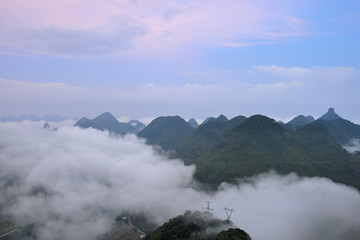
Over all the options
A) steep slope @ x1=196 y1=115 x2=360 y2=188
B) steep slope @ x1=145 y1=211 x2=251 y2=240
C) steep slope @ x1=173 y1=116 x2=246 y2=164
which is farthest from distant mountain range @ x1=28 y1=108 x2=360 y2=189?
steep slope @ x1=145 y1=211 x2=251 y2=240

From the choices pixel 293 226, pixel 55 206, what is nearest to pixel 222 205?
pixel 293 226

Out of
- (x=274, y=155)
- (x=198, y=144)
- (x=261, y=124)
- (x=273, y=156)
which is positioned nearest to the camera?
(x=273, y=156)

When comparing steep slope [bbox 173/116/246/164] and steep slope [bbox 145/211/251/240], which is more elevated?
steep slope [bbox 173/116/246/164]

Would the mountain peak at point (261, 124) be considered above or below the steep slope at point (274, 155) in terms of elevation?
above

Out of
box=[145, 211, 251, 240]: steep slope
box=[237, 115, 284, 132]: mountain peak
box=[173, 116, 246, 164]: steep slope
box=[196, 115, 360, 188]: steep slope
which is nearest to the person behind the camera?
box=[145, 211, 251, 240]: steep slope

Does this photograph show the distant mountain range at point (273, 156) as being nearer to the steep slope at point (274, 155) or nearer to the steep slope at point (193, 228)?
the steep slope at point (274, 155)

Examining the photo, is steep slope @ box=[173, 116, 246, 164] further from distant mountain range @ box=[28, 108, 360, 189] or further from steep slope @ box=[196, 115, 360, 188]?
steep slope @ box=[196, 115, 360, 188]

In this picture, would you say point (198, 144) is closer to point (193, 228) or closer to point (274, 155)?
point (274, 155)

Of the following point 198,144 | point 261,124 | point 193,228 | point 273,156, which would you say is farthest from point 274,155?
point 193,228

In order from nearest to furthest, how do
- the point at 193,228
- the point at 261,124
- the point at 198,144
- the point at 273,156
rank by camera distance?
the point at 193,228
the point at 273,156
the point at 261,124
the point at 198,144

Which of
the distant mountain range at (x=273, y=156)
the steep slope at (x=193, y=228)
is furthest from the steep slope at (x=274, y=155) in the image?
the steep slope at (x=193, y=228)
